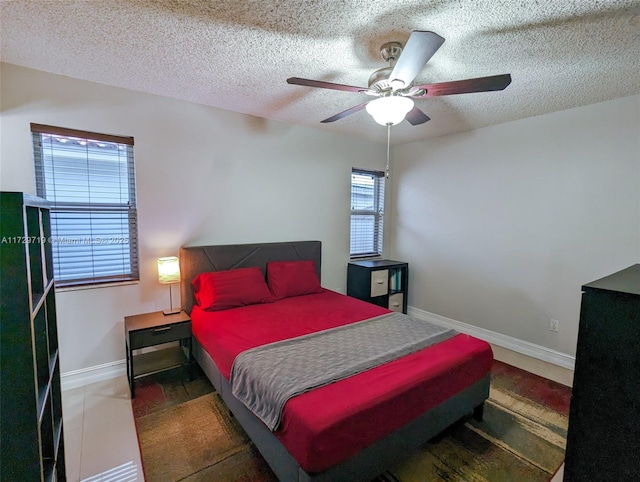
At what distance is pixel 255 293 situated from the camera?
9.71 feet

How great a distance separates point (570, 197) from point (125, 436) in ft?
13.8

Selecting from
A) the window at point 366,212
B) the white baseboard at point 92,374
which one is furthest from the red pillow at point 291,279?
the white baseboard at point 92,374

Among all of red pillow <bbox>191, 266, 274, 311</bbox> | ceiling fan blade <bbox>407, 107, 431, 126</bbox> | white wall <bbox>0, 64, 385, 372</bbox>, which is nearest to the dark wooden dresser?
ceiling fan blade <bbox>407, 107, 431, 126</bbox>

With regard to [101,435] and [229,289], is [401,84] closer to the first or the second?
[229,289]

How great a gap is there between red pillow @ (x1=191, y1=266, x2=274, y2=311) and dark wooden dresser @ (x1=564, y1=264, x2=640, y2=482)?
98.7 inches

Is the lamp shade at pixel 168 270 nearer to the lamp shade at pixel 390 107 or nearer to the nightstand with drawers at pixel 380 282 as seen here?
the lamp shade at pixel 390 107

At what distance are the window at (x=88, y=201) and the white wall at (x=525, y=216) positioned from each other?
3485 mm

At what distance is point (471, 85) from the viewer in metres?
1.70

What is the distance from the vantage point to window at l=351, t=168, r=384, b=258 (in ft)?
14.3

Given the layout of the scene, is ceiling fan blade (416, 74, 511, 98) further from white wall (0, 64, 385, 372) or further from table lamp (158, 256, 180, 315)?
table lamp (158, 256, 180, 315)

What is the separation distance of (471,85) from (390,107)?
17.8 inches

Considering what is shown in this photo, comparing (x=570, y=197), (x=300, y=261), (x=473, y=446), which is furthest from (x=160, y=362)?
(x=570, y=197)

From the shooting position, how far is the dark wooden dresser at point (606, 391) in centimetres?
65

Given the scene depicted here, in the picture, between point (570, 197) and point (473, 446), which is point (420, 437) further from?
point (570, 197)
